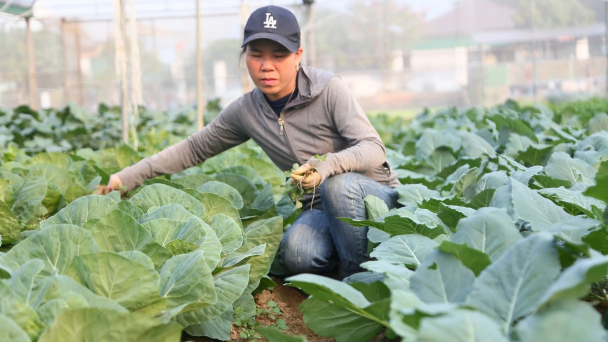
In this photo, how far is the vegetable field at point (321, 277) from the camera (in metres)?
1.27

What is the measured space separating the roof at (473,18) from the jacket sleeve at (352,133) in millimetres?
17848

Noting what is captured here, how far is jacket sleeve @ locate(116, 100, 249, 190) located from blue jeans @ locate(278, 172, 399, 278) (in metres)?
0.60

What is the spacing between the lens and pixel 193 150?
3.29 m

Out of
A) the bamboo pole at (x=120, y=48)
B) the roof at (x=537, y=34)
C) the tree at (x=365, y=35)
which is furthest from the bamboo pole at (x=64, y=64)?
the bamboo pole at (x=120, y=48)

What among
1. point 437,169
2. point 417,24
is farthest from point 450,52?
point 437,169

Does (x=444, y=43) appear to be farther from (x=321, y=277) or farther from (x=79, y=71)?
(x=321, y=277)

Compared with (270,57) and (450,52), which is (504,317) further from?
(450,52)

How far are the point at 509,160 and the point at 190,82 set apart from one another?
1701 centimetres

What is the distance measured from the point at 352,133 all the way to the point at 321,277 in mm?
1462

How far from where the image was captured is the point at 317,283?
1.38m

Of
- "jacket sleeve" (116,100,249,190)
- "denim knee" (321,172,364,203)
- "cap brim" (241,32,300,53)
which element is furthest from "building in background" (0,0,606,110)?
"denim knee" (321,172,364,203)

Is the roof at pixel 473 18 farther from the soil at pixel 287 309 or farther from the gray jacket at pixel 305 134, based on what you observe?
the soil at pixel 287 309

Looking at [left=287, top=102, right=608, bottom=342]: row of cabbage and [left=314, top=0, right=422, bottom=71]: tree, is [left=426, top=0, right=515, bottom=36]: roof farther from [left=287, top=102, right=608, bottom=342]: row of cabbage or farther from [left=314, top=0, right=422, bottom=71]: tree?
[left=287, top=102, right=608, bottom=342]: row of cabbage

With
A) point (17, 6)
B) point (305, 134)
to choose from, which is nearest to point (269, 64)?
point (305, 134)
